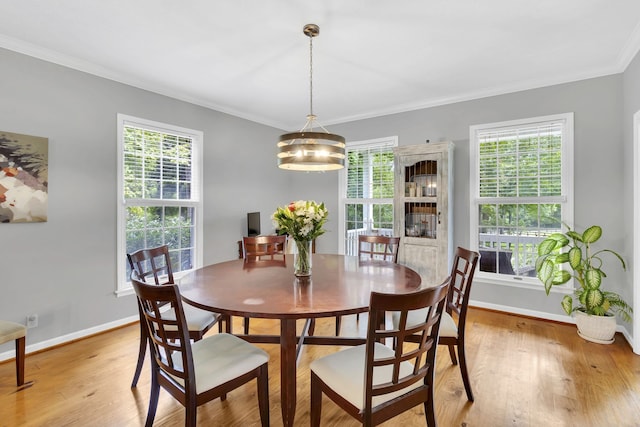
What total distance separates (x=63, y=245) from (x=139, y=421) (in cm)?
195

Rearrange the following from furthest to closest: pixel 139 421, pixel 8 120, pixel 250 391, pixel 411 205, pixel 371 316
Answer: pixel 411 205
pixel 8 120
pixel 250 391
pixel 139 421
pixel 371 316

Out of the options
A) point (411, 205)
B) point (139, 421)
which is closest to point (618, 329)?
point (411, 205)

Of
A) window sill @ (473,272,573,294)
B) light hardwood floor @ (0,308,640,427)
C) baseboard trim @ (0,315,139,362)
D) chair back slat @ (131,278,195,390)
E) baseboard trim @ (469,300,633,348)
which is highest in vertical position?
chair back slat @ (131,278,195,390)

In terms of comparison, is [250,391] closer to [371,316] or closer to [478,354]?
[371,316]

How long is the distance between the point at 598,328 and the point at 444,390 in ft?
6.27

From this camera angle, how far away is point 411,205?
165 inches

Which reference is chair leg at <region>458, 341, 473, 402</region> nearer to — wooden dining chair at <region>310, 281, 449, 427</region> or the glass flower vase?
wooden dining chair at <region>310, 281, 449, 427</region>

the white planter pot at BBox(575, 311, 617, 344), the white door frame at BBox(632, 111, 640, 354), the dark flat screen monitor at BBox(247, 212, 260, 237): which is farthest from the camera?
the dark flat screen monitor at BBox(247, 212, 260, 237)

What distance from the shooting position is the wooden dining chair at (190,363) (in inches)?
59.7

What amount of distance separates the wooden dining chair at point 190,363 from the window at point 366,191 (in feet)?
10.7

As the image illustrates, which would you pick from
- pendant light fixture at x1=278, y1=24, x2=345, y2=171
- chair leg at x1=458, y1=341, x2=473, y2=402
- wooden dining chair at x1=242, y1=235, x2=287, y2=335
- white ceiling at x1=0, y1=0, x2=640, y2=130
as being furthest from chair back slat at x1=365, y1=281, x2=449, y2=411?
white ceiling at x1=0, y1=0, x2=640, y2=130

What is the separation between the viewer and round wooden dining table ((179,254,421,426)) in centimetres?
169

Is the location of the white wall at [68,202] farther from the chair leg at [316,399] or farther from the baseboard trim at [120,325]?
the chair leg at [316,399]

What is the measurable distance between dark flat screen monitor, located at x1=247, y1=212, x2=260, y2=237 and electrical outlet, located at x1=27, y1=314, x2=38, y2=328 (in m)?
2.46
